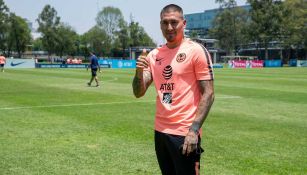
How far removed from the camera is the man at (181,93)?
3986mm

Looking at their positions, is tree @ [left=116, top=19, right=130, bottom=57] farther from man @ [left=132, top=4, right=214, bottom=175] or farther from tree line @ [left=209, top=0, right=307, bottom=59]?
man @ [left=132, top=4, right=214, bottom=175]

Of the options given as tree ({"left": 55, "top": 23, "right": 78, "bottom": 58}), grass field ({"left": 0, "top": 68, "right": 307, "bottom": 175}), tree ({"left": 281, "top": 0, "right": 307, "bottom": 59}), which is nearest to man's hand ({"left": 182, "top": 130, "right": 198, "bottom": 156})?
grass field ({"left": 0, "top": 68, "right": 307, "bottom": 175})

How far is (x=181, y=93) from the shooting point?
158 inches

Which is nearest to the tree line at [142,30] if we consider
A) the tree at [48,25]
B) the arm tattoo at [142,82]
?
the tree at [48,25]

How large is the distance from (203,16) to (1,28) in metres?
73.9

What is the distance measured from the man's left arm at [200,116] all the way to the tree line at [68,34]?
98940 millimetres

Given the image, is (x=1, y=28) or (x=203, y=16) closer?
(x=1, y=28)

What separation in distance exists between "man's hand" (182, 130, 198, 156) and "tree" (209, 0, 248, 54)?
102101 millimetres

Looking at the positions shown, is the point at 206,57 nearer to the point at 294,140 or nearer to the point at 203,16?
the point at 294,140

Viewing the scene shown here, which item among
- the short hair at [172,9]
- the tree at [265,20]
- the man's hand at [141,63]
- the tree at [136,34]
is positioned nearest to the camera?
the short hair at [172,9]

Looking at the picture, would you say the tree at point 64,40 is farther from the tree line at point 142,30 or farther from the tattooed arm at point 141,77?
the tattooed arm at point 141,77

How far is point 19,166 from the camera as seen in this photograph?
273 inches

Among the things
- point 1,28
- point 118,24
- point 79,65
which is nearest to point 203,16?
point 118,24

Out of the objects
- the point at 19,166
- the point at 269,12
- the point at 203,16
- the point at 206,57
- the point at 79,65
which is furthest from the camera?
the point at 203,16
